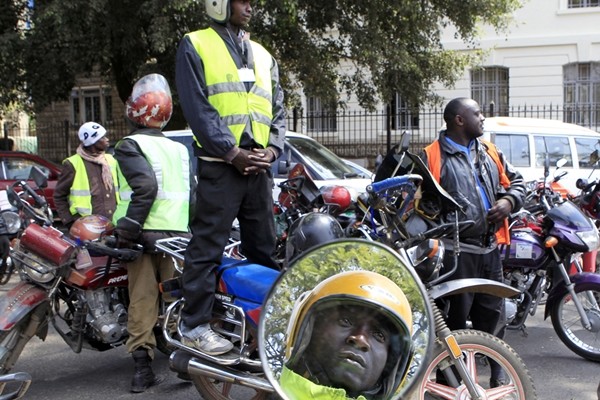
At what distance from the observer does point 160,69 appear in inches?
489

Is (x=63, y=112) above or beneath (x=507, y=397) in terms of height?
above

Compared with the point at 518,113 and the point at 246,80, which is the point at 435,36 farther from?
the point at 246,80

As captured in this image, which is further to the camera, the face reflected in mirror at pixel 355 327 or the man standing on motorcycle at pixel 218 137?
the man standing on motorcycle at pixel 218 137

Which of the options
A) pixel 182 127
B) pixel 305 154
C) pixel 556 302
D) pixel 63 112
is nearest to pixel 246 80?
pixel 556 302

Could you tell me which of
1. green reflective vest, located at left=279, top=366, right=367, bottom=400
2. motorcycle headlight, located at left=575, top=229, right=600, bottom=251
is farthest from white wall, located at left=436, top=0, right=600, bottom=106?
green reflective vest, located at left=279, top=366, right=367, bottom=400

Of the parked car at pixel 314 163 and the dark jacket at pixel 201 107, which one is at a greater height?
the dark jacket at pixel 201 107

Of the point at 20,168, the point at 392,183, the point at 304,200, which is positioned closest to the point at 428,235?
the point at 392,183

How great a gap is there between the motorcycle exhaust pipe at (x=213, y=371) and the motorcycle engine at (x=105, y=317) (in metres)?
0.96

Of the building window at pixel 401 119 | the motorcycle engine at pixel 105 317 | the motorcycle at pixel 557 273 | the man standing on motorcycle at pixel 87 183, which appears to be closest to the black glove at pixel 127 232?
the motorcycle engine at pixel 105 317

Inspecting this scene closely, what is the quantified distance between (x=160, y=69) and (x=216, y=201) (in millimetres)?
9517

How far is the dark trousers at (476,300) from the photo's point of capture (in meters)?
3.88

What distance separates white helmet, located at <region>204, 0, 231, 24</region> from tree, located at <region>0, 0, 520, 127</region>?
24.5ft

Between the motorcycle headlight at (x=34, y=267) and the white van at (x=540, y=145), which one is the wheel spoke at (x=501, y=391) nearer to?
the motorcycle headlight at (x=34, y=267)

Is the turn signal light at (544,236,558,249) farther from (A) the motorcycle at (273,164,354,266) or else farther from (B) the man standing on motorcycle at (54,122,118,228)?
(B) the man standing on motorcycle at (54,122,118,228)
